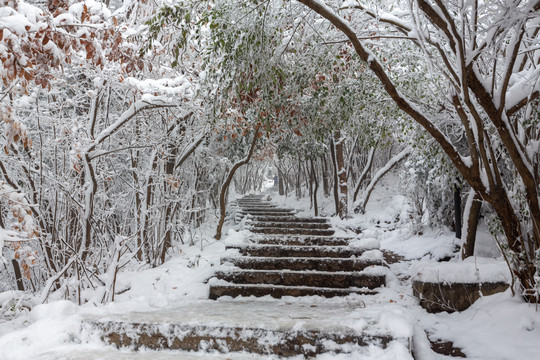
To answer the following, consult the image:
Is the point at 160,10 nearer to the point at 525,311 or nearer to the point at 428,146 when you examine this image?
the point at 428,146

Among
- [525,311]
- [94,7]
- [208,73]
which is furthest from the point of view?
[208,73]

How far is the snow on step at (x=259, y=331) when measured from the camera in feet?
10.5

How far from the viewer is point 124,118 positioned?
4688 millimetres

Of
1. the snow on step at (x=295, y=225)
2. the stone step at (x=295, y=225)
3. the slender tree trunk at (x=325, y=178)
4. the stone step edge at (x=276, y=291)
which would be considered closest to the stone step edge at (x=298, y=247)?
the stone step edge at (x=276, y=291)

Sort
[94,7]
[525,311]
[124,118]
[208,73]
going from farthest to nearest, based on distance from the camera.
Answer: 1. [208,73]
2. [124,118]
3. [525,311]
4. [94,7]

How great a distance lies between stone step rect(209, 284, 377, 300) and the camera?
205 inches

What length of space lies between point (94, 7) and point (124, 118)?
5.23ft

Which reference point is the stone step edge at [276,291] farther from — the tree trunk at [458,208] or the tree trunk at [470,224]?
the tree trunk at [458,208]

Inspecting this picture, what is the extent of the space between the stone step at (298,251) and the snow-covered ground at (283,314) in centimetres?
41

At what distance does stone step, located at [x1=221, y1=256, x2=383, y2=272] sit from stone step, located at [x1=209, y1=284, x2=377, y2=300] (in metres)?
0.65

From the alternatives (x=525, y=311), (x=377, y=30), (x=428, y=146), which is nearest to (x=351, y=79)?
(x=377, y=30)

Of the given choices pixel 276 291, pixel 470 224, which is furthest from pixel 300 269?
pixel 470 224

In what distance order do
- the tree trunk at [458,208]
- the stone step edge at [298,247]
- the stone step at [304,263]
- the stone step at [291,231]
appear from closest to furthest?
the stone step at [304,263] < the stone step edge at [298,247] < the tree trunk at [458,208] < the stone step at [291,231]

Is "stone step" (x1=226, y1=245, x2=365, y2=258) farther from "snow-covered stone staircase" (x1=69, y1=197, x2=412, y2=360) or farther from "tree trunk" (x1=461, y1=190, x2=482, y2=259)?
"tree trunk" (x1=461, y1=190, x2=482, y2=259)
